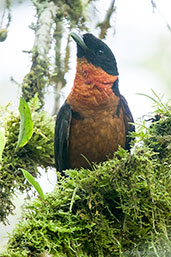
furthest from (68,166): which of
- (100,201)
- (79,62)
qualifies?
(100,201)

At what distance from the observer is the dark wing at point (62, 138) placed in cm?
220

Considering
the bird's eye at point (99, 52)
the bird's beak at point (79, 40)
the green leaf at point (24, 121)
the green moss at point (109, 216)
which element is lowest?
the green moss at point (109, 216)

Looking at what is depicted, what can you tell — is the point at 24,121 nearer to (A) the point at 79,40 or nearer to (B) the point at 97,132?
(B) the point at 97,132

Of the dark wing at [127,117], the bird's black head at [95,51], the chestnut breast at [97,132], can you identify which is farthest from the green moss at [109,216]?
the bird's black head at [95,51]

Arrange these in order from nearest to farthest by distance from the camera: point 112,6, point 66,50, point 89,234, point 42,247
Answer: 1. point 42,247
2. point 89,234
3. point 66,50
4. point 112,6

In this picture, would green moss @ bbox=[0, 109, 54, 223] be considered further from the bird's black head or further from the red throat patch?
the bird's black head

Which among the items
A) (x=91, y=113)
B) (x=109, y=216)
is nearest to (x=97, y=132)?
(x=91, y=113)

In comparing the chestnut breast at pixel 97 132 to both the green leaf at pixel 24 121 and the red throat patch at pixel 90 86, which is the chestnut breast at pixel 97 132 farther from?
the green leaf at pixel 24 121

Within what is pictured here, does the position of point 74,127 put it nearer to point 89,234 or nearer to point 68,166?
point 68,166

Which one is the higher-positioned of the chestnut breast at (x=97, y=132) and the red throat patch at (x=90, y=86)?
the red throat patch at (x=90, y=86)

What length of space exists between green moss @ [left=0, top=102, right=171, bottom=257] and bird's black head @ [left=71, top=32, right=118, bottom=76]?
1053 millimetres

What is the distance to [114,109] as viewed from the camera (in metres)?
→ 2.16

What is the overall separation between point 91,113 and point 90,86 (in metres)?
0.17

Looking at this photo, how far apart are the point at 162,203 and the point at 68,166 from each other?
1056 millimetres
